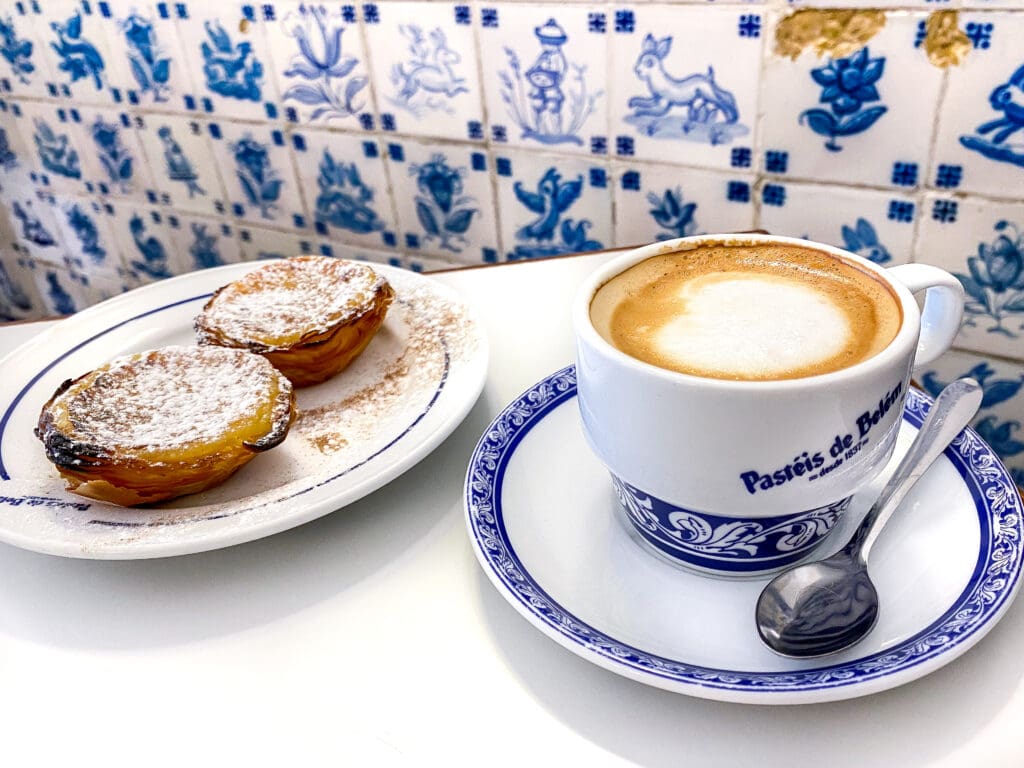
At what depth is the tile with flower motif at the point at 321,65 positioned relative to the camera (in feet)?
3.64

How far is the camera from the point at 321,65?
116 centimetres

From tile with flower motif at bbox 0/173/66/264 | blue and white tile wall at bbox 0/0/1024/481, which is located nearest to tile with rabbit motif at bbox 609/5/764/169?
blue and white tile wall at bbox 0/0/1024/481

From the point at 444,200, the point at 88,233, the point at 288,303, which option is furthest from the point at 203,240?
the point at 288,303

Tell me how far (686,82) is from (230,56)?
0.74 m

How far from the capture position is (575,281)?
2.90 feet

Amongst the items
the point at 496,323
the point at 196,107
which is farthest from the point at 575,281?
the point at 196,107

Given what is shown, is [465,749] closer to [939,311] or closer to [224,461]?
[224,461]

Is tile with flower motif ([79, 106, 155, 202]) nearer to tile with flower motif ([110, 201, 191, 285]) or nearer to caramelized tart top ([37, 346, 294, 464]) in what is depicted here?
tile with flower motif ([110, 201, 191, 285])

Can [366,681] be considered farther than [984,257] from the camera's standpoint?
No

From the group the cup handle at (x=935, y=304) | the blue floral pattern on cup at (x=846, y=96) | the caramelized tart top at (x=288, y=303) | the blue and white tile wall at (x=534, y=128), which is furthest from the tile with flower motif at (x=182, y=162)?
the cup handle at (x=935, y=304)

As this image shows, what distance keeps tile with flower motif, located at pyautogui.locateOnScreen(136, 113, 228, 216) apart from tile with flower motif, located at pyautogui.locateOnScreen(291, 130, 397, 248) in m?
0.22

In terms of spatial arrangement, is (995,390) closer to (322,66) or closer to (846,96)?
(846,96)

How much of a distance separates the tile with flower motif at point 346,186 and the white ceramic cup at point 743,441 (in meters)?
0.82

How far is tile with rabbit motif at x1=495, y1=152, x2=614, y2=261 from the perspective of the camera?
1053 mm
